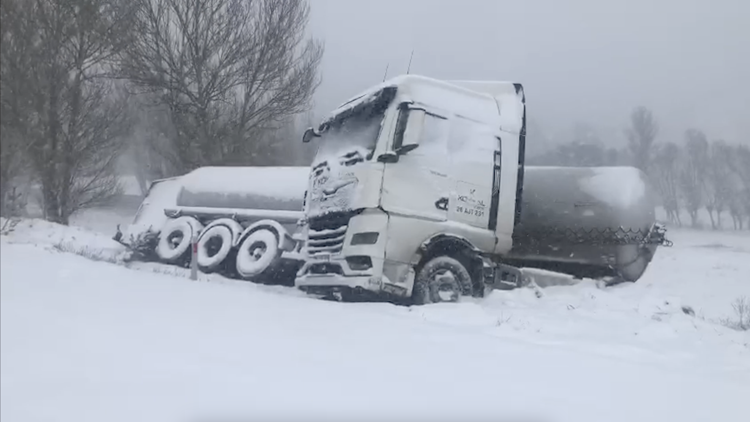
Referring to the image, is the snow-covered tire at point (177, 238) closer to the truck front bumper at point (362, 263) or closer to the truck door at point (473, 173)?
the truck front bumper at point (362, 263)

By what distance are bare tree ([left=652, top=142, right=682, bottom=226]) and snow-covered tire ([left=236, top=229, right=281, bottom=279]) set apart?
19.2ft

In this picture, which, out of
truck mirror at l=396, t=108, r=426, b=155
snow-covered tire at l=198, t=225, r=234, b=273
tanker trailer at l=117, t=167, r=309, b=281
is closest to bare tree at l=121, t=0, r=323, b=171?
tanker trailer at l=117, t=167, r=309, b=281

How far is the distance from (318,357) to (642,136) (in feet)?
17.0

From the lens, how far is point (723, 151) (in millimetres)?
6305

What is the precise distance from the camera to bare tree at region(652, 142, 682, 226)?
22.7 ft

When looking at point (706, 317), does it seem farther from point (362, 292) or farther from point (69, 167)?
point (69, 167)

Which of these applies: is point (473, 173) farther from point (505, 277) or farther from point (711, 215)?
point (711, 215)

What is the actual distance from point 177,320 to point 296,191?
711cm

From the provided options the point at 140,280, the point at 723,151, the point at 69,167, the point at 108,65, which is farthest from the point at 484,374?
the point at 108,65

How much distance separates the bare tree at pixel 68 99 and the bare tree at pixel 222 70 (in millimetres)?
1615

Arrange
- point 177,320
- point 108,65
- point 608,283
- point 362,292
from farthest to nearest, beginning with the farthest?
point 108,65 → point 608,283 → point 362,292 → point 177,320

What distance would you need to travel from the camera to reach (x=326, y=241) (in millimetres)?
7867

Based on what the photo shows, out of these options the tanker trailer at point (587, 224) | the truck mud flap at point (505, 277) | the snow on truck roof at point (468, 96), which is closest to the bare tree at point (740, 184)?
the tanker trailer at point (587, 224)

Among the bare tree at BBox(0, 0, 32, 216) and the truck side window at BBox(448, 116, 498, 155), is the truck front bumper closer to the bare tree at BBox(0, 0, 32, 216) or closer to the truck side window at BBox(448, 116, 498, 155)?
the truck side window at BBox(448, 116, 498, 155)
